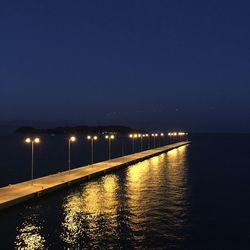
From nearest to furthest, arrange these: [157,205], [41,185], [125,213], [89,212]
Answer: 1. [125,213]
2. [89,212]
3. [157,205]
4. [41,185]

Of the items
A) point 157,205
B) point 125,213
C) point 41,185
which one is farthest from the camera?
point 41,185

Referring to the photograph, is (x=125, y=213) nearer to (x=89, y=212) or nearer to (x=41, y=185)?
(x=89, y=212)

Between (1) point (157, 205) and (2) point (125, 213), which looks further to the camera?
(1) point (157, 205)

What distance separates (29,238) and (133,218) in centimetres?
967

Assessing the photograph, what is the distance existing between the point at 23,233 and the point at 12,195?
10267mm

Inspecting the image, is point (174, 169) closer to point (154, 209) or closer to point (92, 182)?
point (92, 182)

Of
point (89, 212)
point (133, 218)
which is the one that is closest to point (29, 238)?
point (89, 212)

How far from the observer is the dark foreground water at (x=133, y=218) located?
27703mm

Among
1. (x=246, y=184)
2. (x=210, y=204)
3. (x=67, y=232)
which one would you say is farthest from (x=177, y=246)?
(x=246, y=184)

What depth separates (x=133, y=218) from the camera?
34094mm

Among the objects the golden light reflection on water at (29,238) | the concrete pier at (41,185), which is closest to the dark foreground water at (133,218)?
the golden light reflection on water at (29,238)

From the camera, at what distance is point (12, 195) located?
128 feet

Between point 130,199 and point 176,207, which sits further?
point 130,199

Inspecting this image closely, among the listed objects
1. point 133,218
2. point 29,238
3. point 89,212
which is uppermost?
point 89,212
